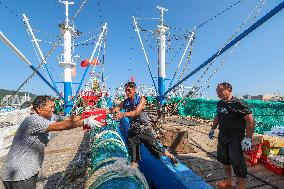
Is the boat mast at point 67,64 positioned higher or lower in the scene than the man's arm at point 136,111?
higher

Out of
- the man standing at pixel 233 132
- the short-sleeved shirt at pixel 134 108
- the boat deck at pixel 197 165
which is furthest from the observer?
the short-sleeved shirt at pixel 134 108

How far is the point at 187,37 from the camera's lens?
698 inches

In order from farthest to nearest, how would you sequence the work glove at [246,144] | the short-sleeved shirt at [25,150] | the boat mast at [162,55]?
the boat mast at [162,55]
the work glove at [246,144]
the short-sleeved shirt at [25,150]

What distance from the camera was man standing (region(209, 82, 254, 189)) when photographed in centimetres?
473

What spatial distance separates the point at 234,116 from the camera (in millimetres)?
4953

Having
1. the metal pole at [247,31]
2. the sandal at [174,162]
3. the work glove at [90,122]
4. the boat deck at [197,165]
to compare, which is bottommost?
the boat deck at [197,165]

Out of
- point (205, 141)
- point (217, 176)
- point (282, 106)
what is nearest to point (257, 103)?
point (282, 106)

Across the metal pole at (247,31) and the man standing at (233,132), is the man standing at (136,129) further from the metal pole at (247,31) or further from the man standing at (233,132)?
the metal pole at (247,31)

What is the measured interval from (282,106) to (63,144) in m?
8.39

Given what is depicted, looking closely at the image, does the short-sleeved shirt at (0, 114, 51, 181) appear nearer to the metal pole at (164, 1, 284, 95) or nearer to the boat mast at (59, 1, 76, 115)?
the metal pole at (164, 1, 284, 95)

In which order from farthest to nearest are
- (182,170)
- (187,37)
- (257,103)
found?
(187,37) → (257,103) → (182,170)

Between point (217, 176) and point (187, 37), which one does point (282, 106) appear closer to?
point (217, 176)

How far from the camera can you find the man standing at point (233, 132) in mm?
4730

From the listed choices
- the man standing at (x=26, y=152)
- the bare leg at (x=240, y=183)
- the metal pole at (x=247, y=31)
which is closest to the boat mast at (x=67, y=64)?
the metal pole at (x=247, y=31)
